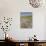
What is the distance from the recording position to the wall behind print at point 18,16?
13.1 feet

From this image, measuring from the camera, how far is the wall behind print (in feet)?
13.1

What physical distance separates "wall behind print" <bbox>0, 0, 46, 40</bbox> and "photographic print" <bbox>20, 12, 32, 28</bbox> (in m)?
0.10

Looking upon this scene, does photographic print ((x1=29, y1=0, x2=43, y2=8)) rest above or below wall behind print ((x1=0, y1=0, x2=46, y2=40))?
above

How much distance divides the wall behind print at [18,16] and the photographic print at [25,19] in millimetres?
100

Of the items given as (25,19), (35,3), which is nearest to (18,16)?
(25,19)

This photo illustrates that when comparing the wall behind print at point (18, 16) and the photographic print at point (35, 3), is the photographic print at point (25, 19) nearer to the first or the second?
the wall behind print at point (18, 16)

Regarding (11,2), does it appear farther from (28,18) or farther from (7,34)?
(7,34)

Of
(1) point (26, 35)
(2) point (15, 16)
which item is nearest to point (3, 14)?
(2) point (15, 16)

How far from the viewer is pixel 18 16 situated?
403 centimetres

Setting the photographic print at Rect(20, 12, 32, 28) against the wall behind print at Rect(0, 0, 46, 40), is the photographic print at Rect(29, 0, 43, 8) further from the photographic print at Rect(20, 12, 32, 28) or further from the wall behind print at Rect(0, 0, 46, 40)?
the photographic print at Rect(20, 12, 32, 28)

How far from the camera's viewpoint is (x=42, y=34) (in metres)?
4.04

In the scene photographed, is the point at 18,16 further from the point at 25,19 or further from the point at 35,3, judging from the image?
the point at 35,3

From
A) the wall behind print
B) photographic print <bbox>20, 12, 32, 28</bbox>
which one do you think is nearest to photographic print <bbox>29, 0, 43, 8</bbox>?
the wall behind print

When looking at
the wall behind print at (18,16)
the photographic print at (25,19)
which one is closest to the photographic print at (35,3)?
the wall behind print at (18,16)
